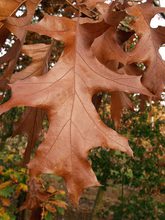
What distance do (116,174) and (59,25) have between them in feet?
14.7

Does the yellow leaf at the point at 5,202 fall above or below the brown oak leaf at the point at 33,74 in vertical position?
below

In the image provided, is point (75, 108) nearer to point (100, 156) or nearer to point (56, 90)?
point (56, 90)

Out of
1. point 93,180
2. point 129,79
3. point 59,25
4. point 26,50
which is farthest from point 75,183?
point 26,50

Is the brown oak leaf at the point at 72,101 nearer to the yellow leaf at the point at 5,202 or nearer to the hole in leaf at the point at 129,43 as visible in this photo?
the hole in leaf at the point at 129,43

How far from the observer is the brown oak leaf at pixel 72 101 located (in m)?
0.88

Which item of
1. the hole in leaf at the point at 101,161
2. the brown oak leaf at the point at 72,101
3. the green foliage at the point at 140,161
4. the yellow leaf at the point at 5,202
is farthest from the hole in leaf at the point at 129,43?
the hole in leaf at the point at 101,161

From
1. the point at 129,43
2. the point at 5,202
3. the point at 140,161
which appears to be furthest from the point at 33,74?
the point at 140,161

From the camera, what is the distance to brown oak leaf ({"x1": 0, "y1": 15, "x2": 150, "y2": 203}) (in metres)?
0.88

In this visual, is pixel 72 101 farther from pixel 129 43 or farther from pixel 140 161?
pixel 140 161

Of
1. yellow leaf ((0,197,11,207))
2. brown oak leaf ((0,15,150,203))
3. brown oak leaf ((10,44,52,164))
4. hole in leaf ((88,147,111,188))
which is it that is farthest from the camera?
hole in leaf ((88,147,111,188))

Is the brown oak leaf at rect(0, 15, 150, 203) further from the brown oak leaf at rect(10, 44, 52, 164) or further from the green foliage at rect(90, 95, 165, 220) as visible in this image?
the green foliage at rect(90, 95, 165, 220)

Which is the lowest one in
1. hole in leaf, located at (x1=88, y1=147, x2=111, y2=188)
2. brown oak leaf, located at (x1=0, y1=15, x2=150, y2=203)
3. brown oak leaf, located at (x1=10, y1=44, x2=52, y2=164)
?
hole in leaf, located at (x1=88, y1=147, x2=111, y2=188)

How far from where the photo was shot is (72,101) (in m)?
0.96

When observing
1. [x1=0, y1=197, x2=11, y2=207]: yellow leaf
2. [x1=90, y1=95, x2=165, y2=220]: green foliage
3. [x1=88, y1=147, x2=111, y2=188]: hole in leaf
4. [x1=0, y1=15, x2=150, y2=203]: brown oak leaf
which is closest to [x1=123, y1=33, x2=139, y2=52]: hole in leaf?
[x1=0, y1=15, x2=150, y2=203]: brown oak leaf
